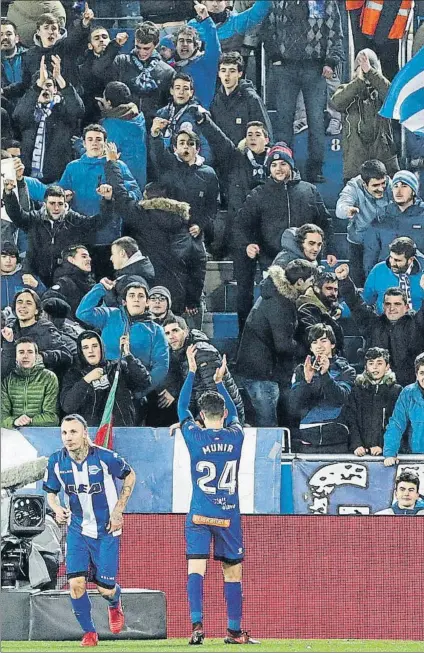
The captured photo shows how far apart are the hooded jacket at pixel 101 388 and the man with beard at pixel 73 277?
36 centimetres

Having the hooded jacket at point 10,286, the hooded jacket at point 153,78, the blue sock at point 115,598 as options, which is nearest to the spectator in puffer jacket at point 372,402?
the blue sock at point 115,598

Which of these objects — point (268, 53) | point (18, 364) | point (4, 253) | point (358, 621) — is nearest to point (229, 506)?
point (358, 621)

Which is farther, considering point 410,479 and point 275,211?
point 275,211

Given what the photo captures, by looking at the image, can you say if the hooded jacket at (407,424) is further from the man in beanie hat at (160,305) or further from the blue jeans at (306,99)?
the blue jeans at (306,99)

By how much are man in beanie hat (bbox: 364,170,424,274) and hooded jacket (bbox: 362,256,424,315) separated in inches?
5.1

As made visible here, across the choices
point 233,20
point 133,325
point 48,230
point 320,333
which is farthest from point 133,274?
point 233,20

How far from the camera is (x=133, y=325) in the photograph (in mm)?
9594

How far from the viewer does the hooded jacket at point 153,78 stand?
33.5ft

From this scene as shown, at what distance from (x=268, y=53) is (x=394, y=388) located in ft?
9.39

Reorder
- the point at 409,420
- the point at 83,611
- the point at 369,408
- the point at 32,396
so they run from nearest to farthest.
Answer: the point at 83,611
the point at 409,420
the point at 369,408
the point at 32,396

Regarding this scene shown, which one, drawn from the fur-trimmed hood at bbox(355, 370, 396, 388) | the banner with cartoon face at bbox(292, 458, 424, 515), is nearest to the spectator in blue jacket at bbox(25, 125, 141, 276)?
the fur-trimmed hood at bbox(355, 370, 396, 388)

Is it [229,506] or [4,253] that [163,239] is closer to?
[4,253]

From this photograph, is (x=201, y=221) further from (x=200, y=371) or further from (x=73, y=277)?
(x=200, y=371)

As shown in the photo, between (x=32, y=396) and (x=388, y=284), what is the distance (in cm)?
272
